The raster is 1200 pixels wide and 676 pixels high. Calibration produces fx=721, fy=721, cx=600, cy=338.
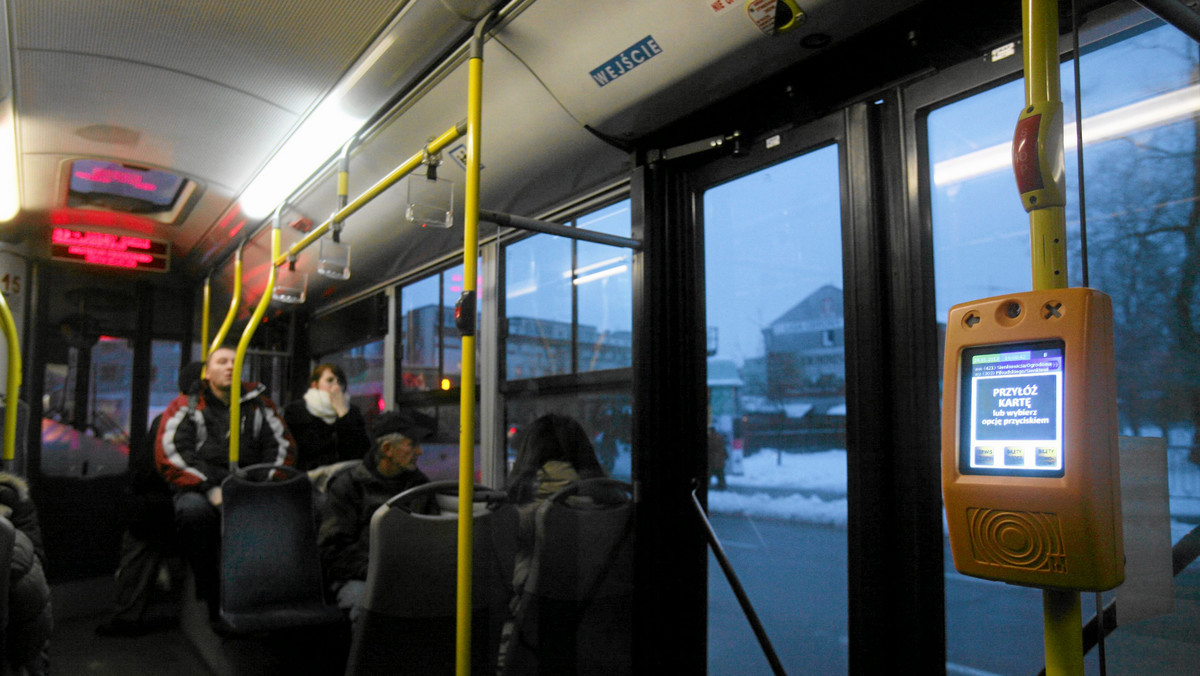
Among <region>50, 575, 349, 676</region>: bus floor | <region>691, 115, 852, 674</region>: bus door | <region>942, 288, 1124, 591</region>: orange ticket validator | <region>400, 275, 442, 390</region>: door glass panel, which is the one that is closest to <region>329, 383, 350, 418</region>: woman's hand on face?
<region>400, 275, 442, 390</region>: door glass panel

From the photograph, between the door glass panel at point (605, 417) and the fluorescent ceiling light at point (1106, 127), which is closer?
the fluorescent ceiling light at point (1106, 127)

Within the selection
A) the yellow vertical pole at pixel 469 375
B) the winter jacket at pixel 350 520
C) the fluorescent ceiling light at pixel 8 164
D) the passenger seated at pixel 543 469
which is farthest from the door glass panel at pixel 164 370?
the yellow vertical pole at pixel 469 375

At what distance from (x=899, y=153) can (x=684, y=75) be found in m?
0.67

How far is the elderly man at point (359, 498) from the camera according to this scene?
366cm

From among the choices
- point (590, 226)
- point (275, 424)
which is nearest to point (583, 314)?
point (590, 226)

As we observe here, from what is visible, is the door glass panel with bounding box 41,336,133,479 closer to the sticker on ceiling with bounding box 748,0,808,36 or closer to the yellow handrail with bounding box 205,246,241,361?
the yellow handrail with bounding box 205,246,241,361

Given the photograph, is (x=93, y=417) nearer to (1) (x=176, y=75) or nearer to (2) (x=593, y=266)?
(1) (x=176, y=75)

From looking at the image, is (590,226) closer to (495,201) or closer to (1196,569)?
(495,201)

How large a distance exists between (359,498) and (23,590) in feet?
4.56

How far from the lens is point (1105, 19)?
165cm

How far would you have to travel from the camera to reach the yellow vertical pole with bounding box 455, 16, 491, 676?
7.36ft

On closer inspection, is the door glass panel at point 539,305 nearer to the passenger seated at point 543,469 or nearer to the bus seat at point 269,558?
the passenger seated at point 543,469

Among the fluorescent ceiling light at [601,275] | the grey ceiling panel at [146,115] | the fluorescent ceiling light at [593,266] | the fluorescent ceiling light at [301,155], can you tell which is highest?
the grey ceiling panel at [146,115]

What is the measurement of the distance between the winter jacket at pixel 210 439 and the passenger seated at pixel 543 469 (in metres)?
2.25
